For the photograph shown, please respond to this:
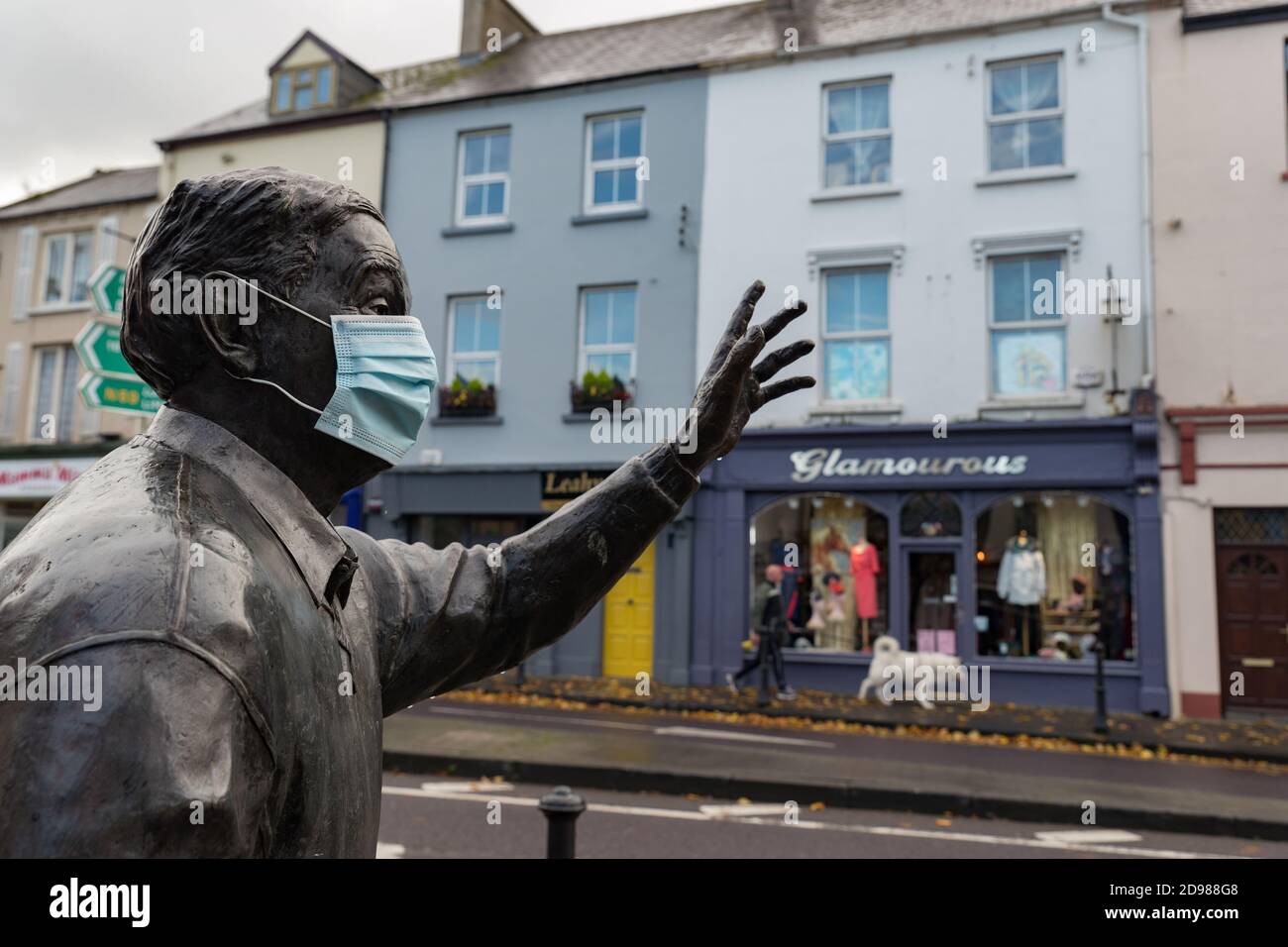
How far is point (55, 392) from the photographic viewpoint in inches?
808

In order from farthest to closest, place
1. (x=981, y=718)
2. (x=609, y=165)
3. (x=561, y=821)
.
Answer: (x=609, y=165) < (x=981, y=718) < (x=561, y=821)

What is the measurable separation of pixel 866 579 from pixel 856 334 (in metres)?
3.97

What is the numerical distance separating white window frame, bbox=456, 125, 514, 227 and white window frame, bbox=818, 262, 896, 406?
6228 millimetres

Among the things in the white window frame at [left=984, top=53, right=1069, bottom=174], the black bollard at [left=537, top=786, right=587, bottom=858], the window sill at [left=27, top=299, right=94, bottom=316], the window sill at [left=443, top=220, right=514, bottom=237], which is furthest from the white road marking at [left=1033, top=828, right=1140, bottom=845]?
the window sill at [left=27, top=299, right=94, bottom=316]

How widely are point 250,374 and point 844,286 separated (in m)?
14.7

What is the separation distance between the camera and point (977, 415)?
14.0 metres

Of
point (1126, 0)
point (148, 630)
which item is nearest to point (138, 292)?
point (148, 630)

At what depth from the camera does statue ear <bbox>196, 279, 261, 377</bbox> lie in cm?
122

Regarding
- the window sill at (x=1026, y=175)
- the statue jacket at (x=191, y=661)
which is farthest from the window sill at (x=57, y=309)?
the statue jacket at (x=191, y=661)

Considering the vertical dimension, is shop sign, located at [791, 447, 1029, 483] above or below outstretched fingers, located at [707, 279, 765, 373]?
above

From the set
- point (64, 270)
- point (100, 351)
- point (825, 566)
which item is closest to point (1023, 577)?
point (825, 566)

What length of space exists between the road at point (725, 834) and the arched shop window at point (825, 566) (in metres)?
7.32

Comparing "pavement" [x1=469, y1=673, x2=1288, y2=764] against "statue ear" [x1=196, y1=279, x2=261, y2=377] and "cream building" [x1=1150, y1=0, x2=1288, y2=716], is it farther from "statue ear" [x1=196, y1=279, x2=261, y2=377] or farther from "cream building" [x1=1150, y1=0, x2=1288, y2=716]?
"statue ear" [x1=196, y1=279, x2=261, y2=377]

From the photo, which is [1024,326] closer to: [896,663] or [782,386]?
[896,663]
